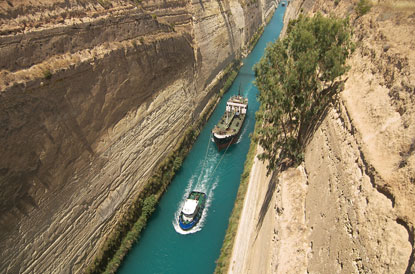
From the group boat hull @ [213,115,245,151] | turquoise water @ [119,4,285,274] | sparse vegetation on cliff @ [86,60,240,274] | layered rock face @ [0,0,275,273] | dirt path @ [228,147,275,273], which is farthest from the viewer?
A: boat hull @ [213,115,245,151]

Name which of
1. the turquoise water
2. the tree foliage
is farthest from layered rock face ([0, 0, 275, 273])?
the tree foliage

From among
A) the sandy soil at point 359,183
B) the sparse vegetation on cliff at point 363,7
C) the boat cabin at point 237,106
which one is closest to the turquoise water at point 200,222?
the boat cabin at point 237,106

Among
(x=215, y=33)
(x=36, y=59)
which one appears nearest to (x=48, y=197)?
(x=36, y=59)

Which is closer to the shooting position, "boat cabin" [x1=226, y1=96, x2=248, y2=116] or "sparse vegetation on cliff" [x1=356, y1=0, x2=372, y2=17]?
"sparse vegetation on cliff" [x1=356, y1=0, x2=372, y2=17]

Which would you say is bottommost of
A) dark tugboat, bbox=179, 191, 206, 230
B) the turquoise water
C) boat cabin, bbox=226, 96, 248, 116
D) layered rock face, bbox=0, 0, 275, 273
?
the turquoise water

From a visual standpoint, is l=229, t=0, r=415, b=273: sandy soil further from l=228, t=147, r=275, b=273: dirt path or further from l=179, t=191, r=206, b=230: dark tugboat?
l=179, t=191, r=206, b=230: dark tugboat

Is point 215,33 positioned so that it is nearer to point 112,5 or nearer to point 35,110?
point 112,5

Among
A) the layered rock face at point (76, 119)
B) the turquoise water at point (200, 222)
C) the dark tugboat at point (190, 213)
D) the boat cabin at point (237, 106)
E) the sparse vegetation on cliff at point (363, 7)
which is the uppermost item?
the sparse vegetation on cliff at point (363, 7)

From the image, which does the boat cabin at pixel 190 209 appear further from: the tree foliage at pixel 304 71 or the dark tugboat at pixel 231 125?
the dark tugboat at pixel 231 125
